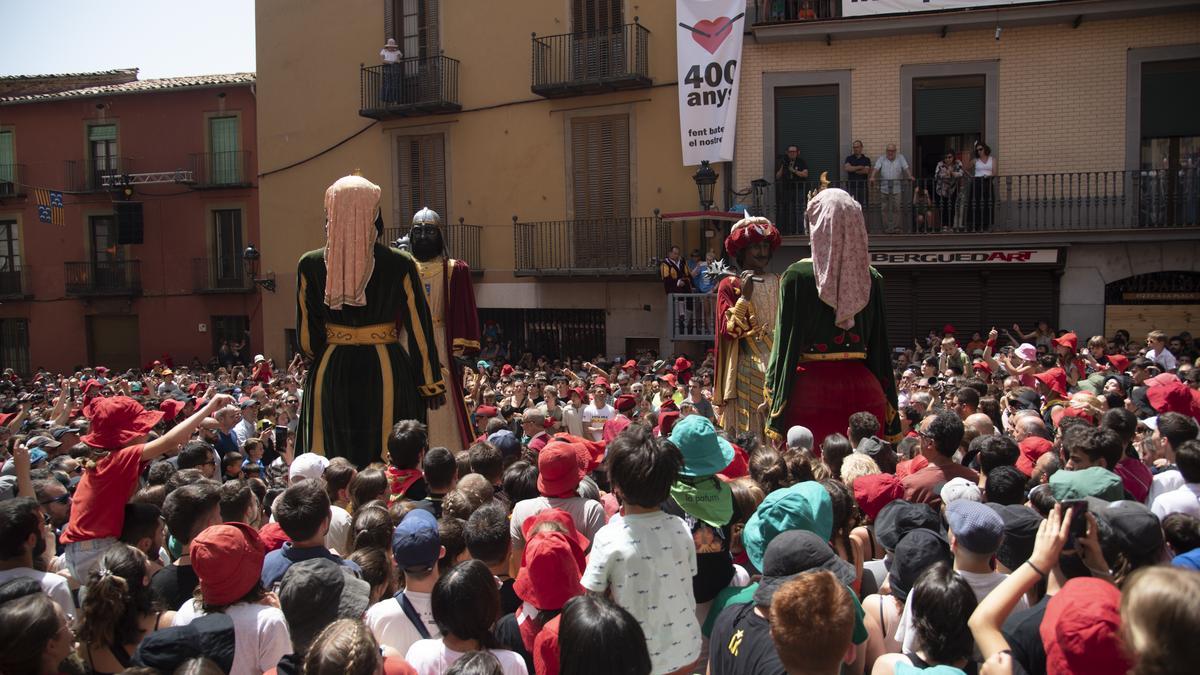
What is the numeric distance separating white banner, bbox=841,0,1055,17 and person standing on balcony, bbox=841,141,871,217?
6.54 feet

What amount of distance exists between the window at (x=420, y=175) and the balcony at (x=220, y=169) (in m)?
6.51

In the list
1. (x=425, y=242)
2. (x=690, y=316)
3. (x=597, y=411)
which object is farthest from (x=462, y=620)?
(x=690, y=316)

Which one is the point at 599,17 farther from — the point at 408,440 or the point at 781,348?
the point at 408,440

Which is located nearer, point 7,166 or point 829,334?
point 829,334

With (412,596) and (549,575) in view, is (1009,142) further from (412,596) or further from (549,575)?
(412,596)

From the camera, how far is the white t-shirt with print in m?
3.14

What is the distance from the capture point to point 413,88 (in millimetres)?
19719

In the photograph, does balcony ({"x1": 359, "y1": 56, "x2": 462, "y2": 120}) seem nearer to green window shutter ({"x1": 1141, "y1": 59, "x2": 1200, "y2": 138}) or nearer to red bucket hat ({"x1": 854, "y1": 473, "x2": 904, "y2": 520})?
green window shutter ({"x1": 1141, "y1": 59, "x2": 1200, "y2": 138})

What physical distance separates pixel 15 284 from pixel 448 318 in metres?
23.7

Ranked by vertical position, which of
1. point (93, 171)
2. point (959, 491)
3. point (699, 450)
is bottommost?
point (959, 491)

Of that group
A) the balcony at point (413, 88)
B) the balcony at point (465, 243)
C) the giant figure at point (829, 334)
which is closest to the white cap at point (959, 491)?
the giant figure at point (829, 334)

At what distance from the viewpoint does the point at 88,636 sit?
10.3 ft

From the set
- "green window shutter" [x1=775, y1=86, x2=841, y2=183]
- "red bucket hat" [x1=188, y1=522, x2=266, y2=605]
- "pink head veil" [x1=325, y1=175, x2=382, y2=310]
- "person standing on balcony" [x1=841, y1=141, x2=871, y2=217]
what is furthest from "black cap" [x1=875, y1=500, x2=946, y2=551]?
"green window shutter" [x1=775, y1=86, x2=841, y2=183]

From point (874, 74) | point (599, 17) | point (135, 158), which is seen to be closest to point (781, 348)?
point (874, 74)
